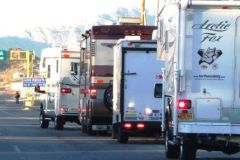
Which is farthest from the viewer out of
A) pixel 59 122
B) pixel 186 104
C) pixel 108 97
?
pixel 59 122

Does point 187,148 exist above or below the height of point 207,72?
below

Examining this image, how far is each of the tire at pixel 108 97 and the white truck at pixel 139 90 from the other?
3.31m

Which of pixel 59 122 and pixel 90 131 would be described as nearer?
pixel 90 131

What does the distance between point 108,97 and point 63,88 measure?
612cm

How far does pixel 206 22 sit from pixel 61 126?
1930 centimetres

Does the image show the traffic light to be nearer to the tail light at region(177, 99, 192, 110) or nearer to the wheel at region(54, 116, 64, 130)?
the wheel at region(54, 116, 64, 130)

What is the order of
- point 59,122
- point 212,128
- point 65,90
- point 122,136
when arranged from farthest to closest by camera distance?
point 59,122
point 65,90
point 122,136
point 212,128

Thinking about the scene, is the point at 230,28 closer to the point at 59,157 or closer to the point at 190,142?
the point at 190,142

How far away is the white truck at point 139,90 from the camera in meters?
24.1

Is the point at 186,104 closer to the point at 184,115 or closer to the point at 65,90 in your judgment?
the point at 184,115

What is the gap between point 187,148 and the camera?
16188mm

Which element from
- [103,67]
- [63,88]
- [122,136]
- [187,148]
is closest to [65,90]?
[63,88]

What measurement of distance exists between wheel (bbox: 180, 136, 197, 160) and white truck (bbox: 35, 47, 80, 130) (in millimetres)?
17120

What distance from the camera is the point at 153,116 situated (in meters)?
24.2
